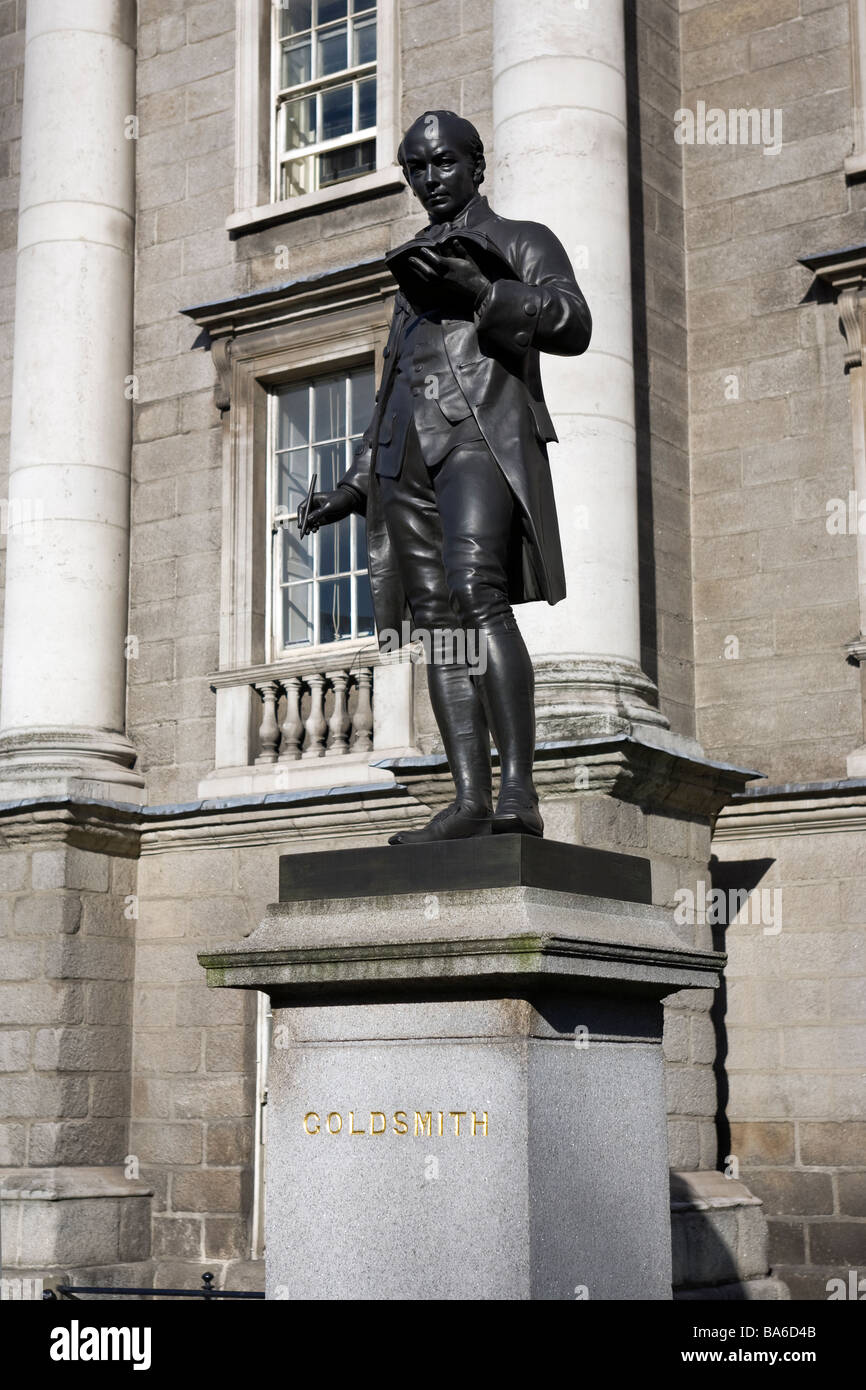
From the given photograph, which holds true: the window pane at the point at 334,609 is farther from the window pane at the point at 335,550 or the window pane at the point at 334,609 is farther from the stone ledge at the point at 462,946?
the stone ledge at the point at 462,946

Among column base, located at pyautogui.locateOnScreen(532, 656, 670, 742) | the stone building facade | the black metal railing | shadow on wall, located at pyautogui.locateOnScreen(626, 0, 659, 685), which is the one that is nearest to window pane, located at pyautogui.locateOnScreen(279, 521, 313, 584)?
the stone building facade

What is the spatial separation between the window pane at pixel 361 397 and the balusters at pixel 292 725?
1958mm

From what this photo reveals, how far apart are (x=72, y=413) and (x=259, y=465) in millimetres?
1555

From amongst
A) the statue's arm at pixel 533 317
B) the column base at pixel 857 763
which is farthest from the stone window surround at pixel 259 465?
the statue's arm at pixel 533 317

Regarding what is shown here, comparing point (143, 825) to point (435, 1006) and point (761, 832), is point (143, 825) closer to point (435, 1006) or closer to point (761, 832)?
point (761, 832)

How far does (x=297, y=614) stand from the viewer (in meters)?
15.7

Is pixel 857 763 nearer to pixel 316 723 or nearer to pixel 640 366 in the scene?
pixel 640 366

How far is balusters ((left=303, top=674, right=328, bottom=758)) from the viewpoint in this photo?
15.0 m

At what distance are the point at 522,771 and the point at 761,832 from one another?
6.89m

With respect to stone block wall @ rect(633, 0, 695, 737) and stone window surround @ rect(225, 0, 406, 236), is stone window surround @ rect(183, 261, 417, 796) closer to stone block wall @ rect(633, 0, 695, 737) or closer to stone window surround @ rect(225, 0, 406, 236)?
stone window surround @ rect(225, 0, 406, 236)

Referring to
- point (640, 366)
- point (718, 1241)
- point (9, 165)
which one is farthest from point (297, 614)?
point (718, 1241)

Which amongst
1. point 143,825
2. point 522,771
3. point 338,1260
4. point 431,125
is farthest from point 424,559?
point 143,825

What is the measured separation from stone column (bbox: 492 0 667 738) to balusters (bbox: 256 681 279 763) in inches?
126

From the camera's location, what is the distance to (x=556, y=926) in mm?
6414
